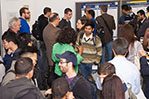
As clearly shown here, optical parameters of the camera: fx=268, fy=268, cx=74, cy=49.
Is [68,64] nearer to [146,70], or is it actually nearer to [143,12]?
[146,70]

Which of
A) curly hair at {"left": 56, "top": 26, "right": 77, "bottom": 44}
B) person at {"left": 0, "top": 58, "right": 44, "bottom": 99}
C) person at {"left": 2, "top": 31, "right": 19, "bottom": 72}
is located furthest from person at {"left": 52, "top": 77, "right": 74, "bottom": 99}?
curly hair at {"left": 56, "top": 26, "right": 77, "bottom": 44}

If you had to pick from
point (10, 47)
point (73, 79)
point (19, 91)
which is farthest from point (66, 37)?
point (19, 91)

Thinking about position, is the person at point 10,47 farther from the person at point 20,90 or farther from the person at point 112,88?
the person at point 112,88

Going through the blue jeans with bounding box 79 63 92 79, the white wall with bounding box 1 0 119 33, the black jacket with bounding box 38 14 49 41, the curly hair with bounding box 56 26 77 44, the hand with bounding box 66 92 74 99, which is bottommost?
the blue jeans with bounding box 79 63 92 79

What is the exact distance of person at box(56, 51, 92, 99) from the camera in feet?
8.78

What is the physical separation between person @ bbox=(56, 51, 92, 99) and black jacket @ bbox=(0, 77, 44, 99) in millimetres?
465

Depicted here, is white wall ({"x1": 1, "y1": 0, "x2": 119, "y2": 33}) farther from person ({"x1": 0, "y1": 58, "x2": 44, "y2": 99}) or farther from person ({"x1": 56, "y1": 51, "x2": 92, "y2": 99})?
person ({"x1": 0, "y1": 58, "x2": 44, "y2": 99})

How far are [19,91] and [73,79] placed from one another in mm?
667

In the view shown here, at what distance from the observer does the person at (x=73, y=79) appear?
2676 millimetres

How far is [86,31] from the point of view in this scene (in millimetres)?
4633

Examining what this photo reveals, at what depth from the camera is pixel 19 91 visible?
7.56 ft

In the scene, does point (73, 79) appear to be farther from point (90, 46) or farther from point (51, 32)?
point (51, 32)

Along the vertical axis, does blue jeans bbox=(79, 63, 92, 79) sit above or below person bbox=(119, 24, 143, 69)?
below

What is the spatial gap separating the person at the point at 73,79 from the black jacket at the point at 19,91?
47cm
